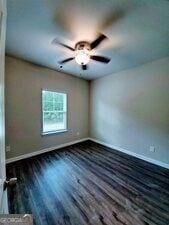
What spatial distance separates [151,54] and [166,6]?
132cm

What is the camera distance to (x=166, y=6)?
1.62 m

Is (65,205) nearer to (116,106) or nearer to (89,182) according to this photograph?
(89,182)

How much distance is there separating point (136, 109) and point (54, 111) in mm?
2422

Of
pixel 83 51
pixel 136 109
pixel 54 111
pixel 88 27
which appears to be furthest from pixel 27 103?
pixel 136 109

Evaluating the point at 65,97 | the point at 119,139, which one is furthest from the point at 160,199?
the point at 65,97

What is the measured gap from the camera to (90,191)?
2174 millimetres

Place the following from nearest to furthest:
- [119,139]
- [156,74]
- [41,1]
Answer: [41,1] < [156,74] < [119,139]

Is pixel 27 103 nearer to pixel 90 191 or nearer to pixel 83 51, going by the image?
pixel 83 51

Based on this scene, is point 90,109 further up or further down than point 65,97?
further down

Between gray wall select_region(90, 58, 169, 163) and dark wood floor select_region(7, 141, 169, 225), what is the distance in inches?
21.9

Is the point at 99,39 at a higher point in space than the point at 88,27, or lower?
lower

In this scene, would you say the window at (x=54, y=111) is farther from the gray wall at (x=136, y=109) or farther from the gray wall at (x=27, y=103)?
the gray wall at (x=136, y=109)

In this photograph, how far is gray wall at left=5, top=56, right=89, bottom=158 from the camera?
10.5 feet

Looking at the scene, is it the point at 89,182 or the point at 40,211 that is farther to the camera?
the point at 89,182
